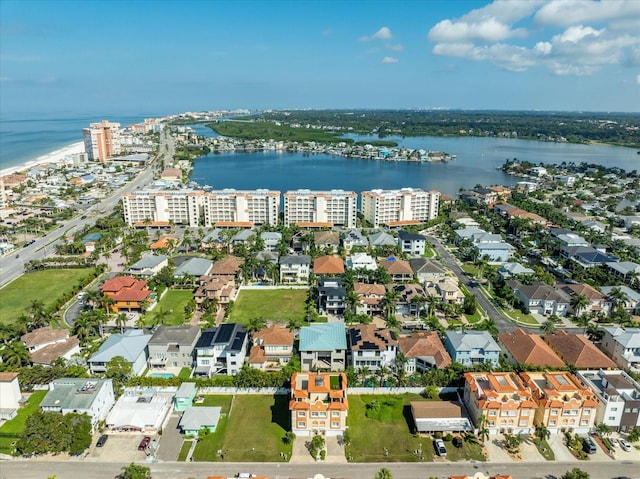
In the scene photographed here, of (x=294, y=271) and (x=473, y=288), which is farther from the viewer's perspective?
(x=294, y=271)

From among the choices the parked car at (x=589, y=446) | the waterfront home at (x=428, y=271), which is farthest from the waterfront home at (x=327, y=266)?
the parked car at (x=589, y=446)

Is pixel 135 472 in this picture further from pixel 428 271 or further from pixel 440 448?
pixel 428 271

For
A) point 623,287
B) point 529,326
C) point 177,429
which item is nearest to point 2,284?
point 177,429

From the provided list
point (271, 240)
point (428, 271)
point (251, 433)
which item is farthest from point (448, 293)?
point (271, 240)

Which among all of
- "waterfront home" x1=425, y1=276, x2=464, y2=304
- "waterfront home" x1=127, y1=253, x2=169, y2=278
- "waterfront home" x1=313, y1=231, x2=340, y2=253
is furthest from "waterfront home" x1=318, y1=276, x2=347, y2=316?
"waterfront home" x1=127, y1=253, x2=169, y2=278

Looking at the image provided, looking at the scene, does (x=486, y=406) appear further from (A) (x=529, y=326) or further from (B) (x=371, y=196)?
(B) (x=371, y=196)

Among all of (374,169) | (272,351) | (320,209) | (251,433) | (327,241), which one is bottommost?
(251,433)

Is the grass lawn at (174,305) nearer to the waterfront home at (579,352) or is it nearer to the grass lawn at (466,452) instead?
the grass lawn at (466,452)
